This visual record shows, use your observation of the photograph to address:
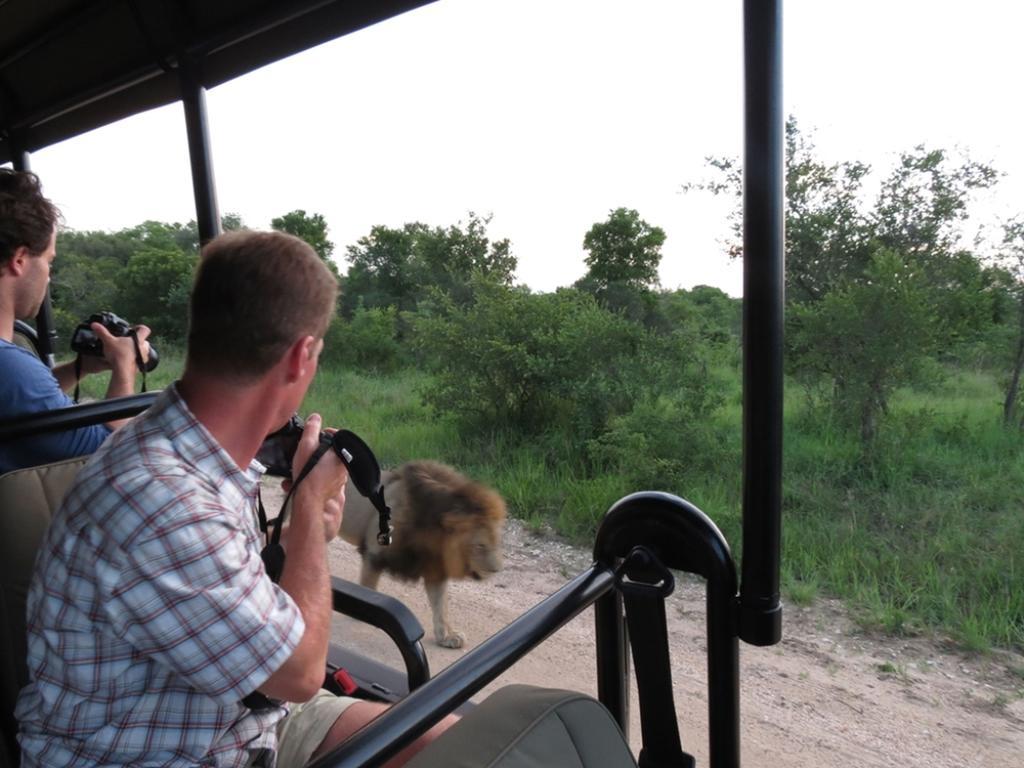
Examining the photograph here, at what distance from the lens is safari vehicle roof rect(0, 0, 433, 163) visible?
1.55 m

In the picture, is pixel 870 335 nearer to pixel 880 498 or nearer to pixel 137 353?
pixel 880 498

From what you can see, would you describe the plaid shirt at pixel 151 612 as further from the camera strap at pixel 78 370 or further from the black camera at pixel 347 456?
the camera strap at pixel 78 370

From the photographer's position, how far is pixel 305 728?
1.30 m

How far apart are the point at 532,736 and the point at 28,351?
133 cm

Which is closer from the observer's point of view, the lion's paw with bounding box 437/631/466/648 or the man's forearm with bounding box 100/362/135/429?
the man's forearm with bounding box 100/362/135/429

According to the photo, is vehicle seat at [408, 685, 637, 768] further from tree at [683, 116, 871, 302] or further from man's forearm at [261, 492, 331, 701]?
tree at [683, 116, 871, 302]

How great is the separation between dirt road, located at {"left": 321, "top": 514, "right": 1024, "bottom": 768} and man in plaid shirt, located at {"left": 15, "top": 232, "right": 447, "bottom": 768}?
4.14 feet

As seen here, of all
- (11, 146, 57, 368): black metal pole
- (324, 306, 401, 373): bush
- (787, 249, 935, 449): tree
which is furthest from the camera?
(324, 306, 401, 373): bush

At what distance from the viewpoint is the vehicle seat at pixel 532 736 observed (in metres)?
0.73

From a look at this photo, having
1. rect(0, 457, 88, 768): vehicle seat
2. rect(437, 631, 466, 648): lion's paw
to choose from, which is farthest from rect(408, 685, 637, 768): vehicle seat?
rect(437, 631, 466, 648): lion's paw

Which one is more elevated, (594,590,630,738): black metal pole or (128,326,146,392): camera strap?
(128,326,146,392): camera strap

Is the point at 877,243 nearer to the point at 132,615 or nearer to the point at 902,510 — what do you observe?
the point at 902,510

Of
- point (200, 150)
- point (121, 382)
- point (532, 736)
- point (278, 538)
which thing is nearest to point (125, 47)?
point (200, 150)

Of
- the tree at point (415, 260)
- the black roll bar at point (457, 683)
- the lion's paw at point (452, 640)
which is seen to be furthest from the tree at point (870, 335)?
the black roll bar at point (457, 683)
